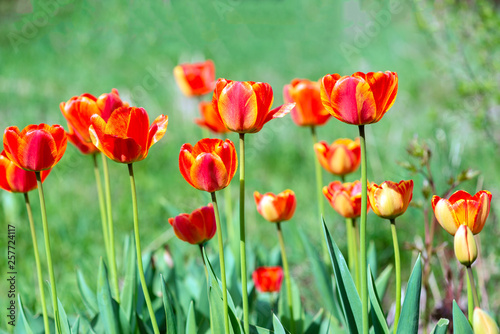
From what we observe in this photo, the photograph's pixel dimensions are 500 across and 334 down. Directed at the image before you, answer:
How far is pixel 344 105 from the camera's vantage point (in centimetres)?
88

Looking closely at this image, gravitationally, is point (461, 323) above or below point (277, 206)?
below

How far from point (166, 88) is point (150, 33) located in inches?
72.2

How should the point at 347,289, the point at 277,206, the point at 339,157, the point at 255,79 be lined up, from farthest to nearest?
the point at 255,79, the point at 339,157, the point at 277,206, the point at 347,289

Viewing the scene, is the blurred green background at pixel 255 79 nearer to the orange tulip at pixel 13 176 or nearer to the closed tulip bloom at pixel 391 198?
the closed tulip bloom at pixel 391 198

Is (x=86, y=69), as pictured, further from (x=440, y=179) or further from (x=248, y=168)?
(x=440, y=179)

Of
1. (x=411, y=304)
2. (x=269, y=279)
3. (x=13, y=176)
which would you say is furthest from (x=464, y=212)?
(x=13, y=176)

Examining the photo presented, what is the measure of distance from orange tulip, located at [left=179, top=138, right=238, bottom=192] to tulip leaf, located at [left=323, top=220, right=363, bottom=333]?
0.23m

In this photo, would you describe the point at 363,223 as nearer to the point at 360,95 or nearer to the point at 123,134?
the point at 360,95

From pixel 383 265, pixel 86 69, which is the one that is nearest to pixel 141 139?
pixel 383 265

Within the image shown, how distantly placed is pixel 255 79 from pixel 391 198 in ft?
13.3

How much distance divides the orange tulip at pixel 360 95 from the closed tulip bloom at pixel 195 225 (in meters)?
0.37

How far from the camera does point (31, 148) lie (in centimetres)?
93

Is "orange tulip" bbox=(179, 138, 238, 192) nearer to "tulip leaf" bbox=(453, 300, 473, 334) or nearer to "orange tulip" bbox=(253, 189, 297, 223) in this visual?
"orange tulip" bbox=(253, 189, 297, 223)

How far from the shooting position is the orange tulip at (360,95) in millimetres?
866
